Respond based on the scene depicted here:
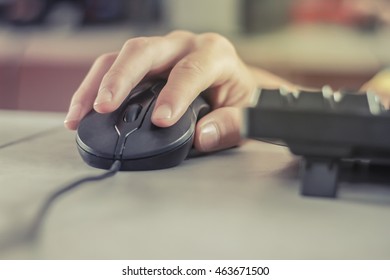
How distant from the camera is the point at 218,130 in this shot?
19.3 inches

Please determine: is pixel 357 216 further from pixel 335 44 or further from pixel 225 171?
pixel 335 44

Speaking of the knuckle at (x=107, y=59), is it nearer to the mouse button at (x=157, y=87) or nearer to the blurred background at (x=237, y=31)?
the mouse button at (x=157, y=87)

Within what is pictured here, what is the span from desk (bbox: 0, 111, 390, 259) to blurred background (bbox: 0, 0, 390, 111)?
794mm

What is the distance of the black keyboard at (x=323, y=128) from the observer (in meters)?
0.35

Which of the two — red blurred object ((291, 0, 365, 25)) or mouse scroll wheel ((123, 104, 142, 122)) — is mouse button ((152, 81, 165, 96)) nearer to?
mouse scroll wheel ((123, 104, 142, 122))

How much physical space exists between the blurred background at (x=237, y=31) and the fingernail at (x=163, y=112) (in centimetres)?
79

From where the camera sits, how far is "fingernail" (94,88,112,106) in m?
0.44

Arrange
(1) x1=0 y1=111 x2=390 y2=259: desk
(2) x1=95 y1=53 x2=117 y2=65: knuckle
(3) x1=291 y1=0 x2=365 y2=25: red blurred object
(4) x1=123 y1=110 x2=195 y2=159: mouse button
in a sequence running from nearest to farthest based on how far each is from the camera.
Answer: (1) x1=0 y1=111 x2=390 y2=259: desk → (4) x1=123 y1=110 x2=195 y2=159: mouse button → (2) x1=95 y1=53 x2=117 y2=65: knuckle → (3) x1=291 y1=0 x2=365 y2=25: red blurred object

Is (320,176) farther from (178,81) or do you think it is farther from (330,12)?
(330,12)

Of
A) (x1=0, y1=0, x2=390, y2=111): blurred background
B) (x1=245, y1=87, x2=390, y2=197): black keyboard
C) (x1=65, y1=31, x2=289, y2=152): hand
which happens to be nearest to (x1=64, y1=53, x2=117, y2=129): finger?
(x1=65, y1=31, x2=289, y2=152): hand

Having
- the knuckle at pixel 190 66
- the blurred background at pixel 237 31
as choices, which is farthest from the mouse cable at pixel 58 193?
the blurred background at pixel 237 31

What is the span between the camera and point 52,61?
52.1 inches

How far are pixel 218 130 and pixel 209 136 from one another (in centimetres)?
1

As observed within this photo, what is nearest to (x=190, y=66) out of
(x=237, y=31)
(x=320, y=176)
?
(x=320, y=176)
